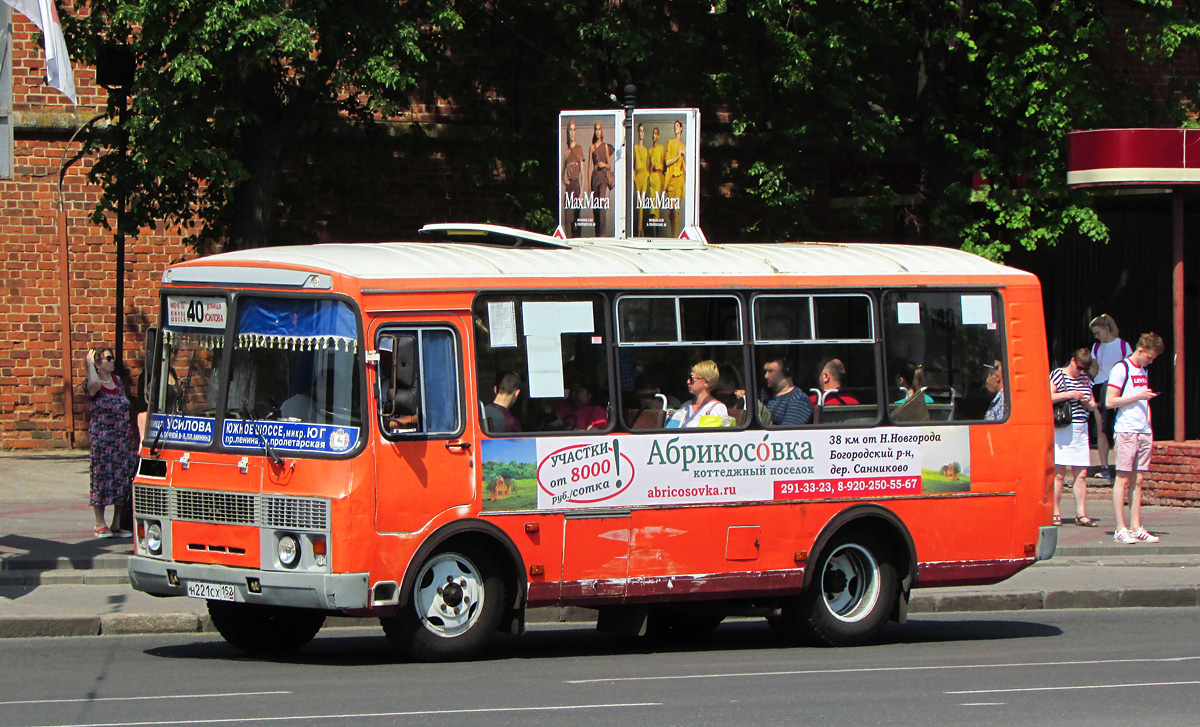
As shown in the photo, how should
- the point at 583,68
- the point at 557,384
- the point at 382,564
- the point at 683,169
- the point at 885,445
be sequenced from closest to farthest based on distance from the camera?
the point at 382,564, the point at 557,384, the point at 885,445, the point at 683,169, the point at 583,68

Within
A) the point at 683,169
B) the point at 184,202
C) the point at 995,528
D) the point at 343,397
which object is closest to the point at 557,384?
the point at 343,397

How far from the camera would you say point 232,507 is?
9.57m

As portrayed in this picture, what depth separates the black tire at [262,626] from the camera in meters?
10.3

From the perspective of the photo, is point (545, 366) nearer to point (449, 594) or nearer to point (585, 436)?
point (585, 436)

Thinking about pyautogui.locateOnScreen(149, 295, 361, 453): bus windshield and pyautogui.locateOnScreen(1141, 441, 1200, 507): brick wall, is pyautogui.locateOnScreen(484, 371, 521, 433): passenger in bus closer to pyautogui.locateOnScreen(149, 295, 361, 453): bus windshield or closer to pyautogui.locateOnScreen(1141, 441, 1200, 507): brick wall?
pyautogui.locateOnScreen(149, 295, 361, 453): bus windshield

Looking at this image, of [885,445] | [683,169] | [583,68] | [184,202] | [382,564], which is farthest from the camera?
[583,68]

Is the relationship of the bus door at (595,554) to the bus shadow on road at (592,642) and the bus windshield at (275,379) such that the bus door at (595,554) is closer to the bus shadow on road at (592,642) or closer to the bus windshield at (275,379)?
the bus shadow on road at (592,642)

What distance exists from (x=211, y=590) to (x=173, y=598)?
3.20 m

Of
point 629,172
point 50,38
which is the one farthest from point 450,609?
point 629,172

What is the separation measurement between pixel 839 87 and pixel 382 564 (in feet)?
47.6

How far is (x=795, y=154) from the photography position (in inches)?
892

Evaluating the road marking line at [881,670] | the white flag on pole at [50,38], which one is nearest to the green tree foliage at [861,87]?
the white flag on pole at [50,38]

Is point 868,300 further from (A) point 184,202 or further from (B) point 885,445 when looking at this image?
(A) point 184,202

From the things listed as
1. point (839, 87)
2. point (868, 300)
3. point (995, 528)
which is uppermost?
point (839, 87)
